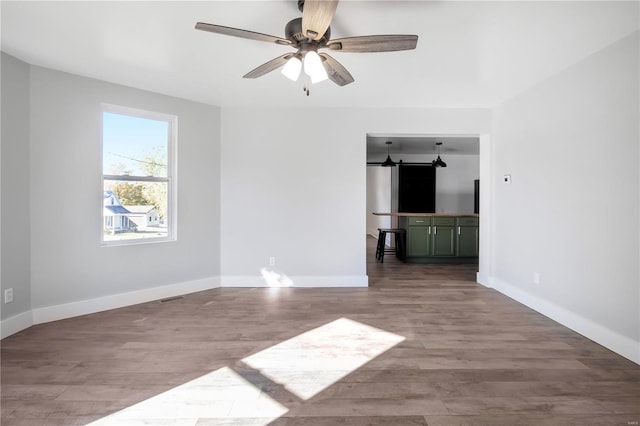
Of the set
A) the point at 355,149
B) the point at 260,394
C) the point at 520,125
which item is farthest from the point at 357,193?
the point at 260,394

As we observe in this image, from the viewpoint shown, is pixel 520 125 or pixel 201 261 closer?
pixel 520 125

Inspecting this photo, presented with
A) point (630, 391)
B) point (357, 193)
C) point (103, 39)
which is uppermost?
point (103, 39)

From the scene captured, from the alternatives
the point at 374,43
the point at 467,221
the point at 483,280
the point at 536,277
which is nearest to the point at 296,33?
the point at 374,43

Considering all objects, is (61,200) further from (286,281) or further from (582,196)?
(582,196)

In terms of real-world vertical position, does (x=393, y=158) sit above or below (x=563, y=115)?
above

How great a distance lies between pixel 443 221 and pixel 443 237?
30 centimetres

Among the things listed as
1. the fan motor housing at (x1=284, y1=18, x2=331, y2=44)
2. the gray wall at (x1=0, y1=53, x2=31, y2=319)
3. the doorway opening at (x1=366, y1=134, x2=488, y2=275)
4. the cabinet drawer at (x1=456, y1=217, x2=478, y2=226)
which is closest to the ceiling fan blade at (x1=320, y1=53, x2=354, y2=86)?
the fan motor housing at (x1=284, y1=18, x2=331, y2=44)

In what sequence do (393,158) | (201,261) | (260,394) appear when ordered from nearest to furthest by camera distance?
1. (260,394)
2. (201,261)
3. (393,158)

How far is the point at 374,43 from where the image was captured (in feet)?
6.38

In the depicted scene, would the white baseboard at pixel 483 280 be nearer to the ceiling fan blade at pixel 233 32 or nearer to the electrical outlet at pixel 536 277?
the electrical outlet at pixel 536 277

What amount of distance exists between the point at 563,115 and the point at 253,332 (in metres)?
3.50

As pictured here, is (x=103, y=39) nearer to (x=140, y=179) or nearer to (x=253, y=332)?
(x=140, y=179)

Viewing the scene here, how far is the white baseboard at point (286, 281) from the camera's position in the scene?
416 cm

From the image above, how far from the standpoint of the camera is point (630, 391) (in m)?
1.87
